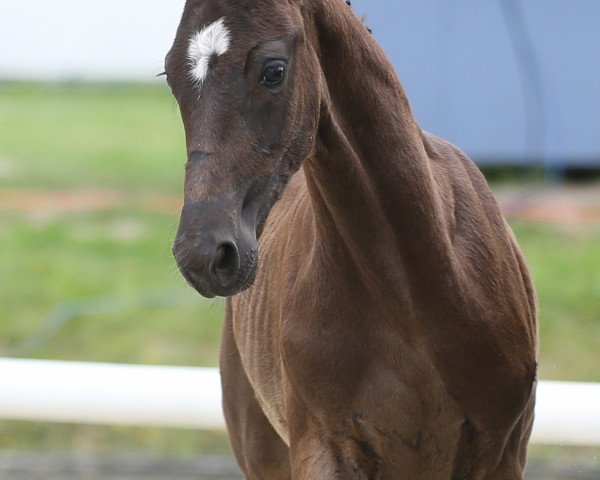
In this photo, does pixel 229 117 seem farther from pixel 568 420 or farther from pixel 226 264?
pixel 568 420

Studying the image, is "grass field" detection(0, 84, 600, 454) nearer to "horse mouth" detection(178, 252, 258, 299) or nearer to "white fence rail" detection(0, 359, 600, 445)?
"white fence rail" detection(0, 359, 600, 445)

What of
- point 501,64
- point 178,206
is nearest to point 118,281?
point 178,206

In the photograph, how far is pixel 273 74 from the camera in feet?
6.70

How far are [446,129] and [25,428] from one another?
13.1 ft

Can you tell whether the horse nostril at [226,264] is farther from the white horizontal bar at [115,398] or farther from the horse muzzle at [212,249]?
the white horizontal bar at [115,398]

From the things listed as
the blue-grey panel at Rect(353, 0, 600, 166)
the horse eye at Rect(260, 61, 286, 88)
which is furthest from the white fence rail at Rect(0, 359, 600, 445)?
the blue-grey panel at Rect(353, 0, 600, 166)

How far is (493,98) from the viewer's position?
27.1 feet

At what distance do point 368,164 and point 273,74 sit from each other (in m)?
0.38

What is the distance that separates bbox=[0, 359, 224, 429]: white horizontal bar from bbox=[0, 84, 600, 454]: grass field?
0.29 meters

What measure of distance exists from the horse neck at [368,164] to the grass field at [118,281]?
2.92ft

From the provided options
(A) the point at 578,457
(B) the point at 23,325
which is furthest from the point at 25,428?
(A) the point at 578,457

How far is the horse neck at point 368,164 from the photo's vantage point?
7.46ft

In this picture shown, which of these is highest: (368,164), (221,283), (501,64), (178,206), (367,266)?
(501,64)

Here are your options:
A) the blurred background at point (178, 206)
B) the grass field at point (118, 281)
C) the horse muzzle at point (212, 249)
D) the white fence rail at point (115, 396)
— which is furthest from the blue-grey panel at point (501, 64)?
the horse muzzle at point (212, 249)
